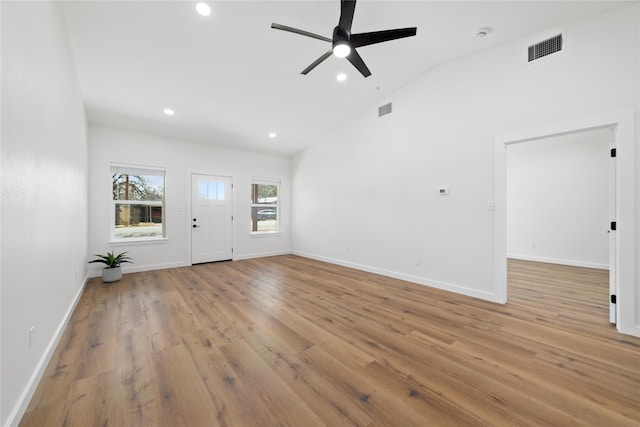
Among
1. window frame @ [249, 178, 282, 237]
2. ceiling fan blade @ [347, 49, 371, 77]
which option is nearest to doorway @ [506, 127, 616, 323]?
ceiling fan blade @ [347, 49, 371, 77]

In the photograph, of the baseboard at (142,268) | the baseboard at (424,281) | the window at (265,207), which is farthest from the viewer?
the window at (265,207)

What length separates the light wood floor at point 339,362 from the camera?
1404 mm

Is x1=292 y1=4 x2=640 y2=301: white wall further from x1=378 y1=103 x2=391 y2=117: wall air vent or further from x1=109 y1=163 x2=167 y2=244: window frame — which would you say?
x1=109 y1=163 x2=167 y2=244: window frame

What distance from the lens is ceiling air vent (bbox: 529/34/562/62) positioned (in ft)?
8.99

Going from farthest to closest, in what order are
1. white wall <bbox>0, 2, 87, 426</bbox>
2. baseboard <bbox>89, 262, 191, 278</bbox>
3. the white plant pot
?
baseboard <bbox>89, 262, 191, 278</bbox>, the white plant pot, white wall <bbox>0, 2, 87, 426</bbox>

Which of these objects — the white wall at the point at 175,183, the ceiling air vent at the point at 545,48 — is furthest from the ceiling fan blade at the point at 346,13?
the white wall at the point at 175,183

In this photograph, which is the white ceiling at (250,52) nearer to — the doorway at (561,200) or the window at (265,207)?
the window at (265,207)

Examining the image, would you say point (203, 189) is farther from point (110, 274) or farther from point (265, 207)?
point (110, 274)

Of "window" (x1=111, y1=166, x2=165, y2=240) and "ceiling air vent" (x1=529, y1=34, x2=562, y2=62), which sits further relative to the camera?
"window" (x1=111, y1=166, x2=165, y2=240)

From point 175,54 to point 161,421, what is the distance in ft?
12.0

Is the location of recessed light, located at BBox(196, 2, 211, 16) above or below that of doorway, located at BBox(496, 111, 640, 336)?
above

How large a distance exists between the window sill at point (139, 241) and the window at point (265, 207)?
2.05 m

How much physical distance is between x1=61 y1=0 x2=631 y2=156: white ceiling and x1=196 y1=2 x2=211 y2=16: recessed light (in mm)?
65

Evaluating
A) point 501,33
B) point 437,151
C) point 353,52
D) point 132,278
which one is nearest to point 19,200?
point 353,52
